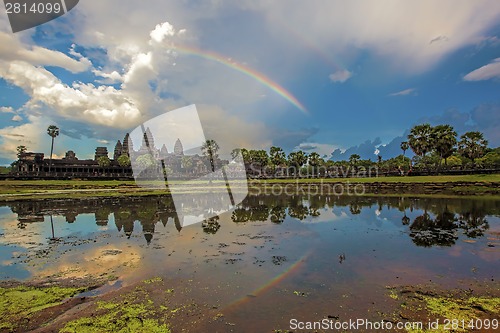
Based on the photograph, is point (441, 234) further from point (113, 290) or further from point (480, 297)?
point (113, 290)

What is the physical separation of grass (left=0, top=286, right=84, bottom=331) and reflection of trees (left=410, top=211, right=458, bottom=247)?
19.0 metres

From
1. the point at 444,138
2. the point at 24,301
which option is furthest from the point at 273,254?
the point at 444,138

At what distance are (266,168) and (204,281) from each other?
421 feet

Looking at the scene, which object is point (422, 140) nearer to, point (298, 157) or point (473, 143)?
point (473, 143)

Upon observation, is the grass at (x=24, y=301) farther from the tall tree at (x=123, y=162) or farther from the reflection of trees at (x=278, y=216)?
the tall tree at (x=123, y=162)

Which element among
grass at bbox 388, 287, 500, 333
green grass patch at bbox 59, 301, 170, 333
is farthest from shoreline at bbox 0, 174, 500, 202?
green grass patch at bbox 59, 301, 170, 333

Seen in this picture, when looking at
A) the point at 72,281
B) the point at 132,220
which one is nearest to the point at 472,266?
the point at 72,281

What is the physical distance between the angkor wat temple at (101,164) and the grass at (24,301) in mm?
80490

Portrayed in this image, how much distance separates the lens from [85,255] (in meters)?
15.4

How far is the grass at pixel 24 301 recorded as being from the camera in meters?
8.37

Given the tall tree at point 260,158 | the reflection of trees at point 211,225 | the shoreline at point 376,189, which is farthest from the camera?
the tall tree at point 260,158

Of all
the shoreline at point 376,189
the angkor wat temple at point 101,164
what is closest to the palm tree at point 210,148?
the angkor wat temple at point 101,164

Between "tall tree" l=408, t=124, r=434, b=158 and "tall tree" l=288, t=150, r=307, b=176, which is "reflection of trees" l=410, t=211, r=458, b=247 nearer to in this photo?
"tall tree" l=408, t=124, r=434, b=158

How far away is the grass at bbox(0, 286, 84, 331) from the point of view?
8367 millimetres
